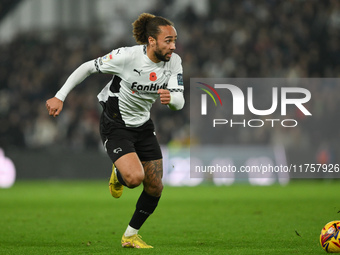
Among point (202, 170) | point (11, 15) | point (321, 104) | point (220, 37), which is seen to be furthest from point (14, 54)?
point (321, 104)

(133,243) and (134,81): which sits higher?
(134,81)

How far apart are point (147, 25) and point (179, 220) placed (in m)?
3.82

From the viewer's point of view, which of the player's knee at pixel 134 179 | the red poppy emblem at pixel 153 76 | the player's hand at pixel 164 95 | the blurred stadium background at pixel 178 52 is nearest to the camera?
the player's hand at pixel 164 95

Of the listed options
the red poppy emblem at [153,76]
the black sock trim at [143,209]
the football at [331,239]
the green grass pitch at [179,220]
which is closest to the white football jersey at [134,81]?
the red poppy emblem at [153,76]

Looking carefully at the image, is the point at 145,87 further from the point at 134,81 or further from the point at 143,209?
the point at 143,209

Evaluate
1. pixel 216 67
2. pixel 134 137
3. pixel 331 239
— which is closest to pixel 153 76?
pixel 134 137

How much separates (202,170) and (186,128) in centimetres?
162

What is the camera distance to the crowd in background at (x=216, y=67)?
1930 centimetres

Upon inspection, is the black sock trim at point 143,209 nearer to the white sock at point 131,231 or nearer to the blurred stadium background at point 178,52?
the white sock at point 131,231

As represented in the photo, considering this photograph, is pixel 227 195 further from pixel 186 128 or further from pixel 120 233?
pixel 120 233

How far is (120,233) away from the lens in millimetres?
8469

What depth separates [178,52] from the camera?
21625 mm

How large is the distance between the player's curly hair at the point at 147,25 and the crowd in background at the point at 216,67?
1226 centimetres

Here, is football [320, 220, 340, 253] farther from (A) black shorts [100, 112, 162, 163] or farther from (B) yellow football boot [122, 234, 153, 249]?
(A) black shorts [100, 112, 162, 163]
